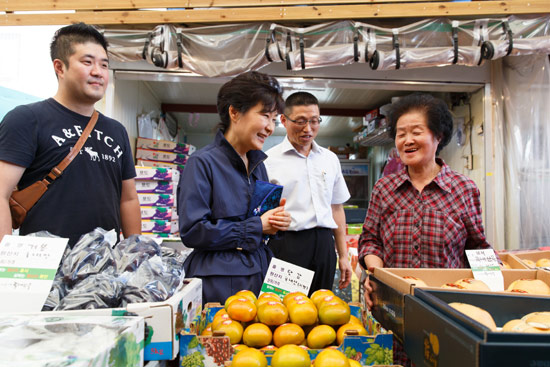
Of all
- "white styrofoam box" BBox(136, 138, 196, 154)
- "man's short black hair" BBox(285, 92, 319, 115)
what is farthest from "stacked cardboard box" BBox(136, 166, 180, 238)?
"man's short black hair" BBox(285, 92, 319, 115)

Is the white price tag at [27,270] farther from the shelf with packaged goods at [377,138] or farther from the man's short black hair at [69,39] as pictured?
the shelf with packaged goods at [377,138]

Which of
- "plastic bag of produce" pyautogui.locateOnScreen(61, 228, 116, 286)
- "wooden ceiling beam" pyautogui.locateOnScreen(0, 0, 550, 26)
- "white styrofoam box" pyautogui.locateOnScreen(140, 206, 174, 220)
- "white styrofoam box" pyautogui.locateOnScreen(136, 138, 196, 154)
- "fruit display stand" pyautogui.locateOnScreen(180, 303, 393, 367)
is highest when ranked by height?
"wooden ceiling beam" pyautogui.locateOnScreen(0, 0, 550, 26)

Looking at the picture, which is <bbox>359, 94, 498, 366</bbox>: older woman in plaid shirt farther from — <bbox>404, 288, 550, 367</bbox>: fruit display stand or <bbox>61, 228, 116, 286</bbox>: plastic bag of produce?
<bbox>61, 228, 116, 286</bbox>: plastic bag of produce

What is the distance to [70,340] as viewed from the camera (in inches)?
27.5

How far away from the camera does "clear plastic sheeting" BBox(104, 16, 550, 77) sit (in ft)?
10.7

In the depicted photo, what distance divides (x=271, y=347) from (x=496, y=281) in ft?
2.75

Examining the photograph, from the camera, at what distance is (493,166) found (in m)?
3.78

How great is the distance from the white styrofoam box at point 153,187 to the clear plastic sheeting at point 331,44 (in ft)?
4.41

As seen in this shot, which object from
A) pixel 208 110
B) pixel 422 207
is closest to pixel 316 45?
pixel 422 207

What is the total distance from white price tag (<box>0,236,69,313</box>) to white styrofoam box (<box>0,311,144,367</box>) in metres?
0.07

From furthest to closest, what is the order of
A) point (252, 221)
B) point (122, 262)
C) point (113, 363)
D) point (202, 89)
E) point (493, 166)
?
point (202, 89), point (493, 166), point (252, 221), point (122, 262), point (113, 363)

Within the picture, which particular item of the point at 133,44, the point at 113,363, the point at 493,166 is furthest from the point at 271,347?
the point at 493,166

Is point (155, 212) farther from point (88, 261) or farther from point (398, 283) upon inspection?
point (398, 283)

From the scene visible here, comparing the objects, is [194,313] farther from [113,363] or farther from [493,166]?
[493,166]
